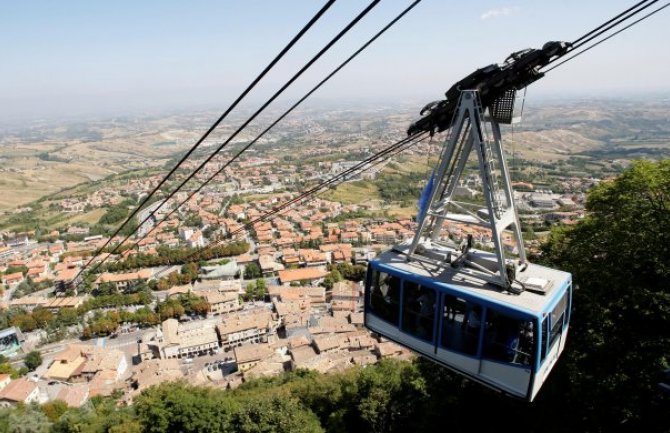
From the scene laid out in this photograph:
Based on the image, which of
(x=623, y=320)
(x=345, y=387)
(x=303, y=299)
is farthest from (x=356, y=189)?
(x=623, y=320)

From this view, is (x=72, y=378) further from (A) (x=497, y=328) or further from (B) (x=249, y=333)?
(A) (x=497, y=328)

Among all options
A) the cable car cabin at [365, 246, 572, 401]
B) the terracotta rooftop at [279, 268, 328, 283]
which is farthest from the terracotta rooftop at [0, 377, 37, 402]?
the cable car cabin at [365, 246, 572, 401]

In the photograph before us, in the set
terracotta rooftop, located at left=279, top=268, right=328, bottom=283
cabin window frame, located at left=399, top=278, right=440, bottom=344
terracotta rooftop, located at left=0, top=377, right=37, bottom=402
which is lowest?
terracotta rooftop, located at left=279, top=268, right=328, bottom=283

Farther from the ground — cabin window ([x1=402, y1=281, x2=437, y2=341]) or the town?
cabin window ([x1=402, y1=281, x2=437, y2=341])

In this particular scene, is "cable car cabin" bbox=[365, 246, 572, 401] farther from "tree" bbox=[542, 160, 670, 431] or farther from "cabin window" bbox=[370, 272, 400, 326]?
"tree" bbox=[542, 160, 670, 431]

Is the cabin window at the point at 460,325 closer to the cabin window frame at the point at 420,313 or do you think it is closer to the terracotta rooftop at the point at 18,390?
the cabin window frame at the point at 420,313

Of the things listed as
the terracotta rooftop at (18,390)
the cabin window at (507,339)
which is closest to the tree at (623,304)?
the cabin window at (507,339)

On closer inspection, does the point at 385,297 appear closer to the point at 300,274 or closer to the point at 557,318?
the point at 557,318
